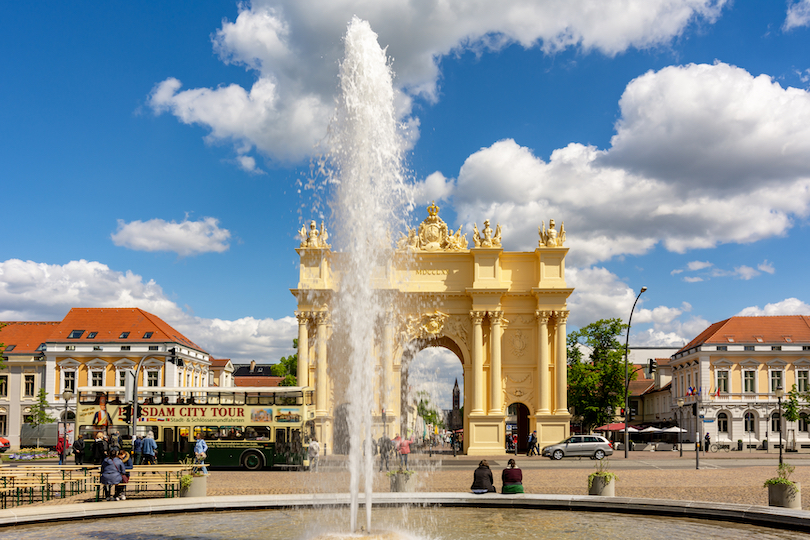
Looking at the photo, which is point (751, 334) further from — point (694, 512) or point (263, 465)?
point (694, 512)

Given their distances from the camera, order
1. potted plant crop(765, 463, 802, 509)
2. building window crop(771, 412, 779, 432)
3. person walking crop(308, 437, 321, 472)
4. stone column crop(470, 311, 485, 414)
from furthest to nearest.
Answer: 1. building window crop(771, 412, 779, 432)
2. stone column crop(470, 311, 485, 414)
3. person walking crop(308, 437, 321, 472)
4. potted plant crop(765, 463, 802, 509)

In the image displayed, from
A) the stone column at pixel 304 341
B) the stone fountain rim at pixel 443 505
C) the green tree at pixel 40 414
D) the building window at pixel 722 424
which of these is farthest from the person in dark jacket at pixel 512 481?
the building window at pixel 722 424

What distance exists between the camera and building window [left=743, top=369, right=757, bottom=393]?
71.9m

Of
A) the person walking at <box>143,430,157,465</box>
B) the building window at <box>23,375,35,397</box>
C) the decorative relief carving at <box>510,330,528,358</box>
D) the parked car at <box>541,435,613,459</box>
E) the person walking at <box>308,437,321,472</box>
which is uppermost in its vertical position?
the decorative relief carving at <box>510,330,528,358</box>

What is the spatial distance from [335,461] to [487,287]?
15.4 m

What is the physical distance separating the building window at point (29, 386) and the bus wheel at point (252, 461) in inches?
1955

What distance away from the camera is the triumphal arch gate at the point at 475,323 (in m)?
46.9

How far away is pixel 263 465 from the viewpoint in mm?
34750

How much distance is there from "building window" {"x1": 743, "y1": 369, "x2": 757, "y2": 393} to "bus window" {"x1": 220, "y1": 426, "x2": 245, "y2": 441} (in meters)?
54.9

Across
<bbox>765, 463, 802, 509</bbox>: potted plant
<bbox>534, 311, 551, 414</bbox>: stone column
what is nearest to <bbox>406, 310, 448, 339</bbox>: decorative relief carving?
<bbox>534, 311, 551, 414</bbox>: stone column

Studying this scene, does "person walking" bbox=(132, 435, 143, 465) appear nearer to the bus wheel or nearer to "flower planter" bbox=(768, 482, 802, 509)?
the bus wheel

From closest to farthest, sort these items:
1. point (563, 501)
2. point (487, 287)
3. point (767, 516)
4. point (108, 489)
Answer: point (767, 516) → point (563, 501) → point (108, 489) → point (487, 287)

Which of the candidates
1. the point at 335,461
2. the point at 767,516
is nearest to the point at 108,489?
the point at 767,516

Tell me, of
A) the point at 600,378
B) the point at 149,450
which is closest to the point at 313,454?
the point at 149,450
